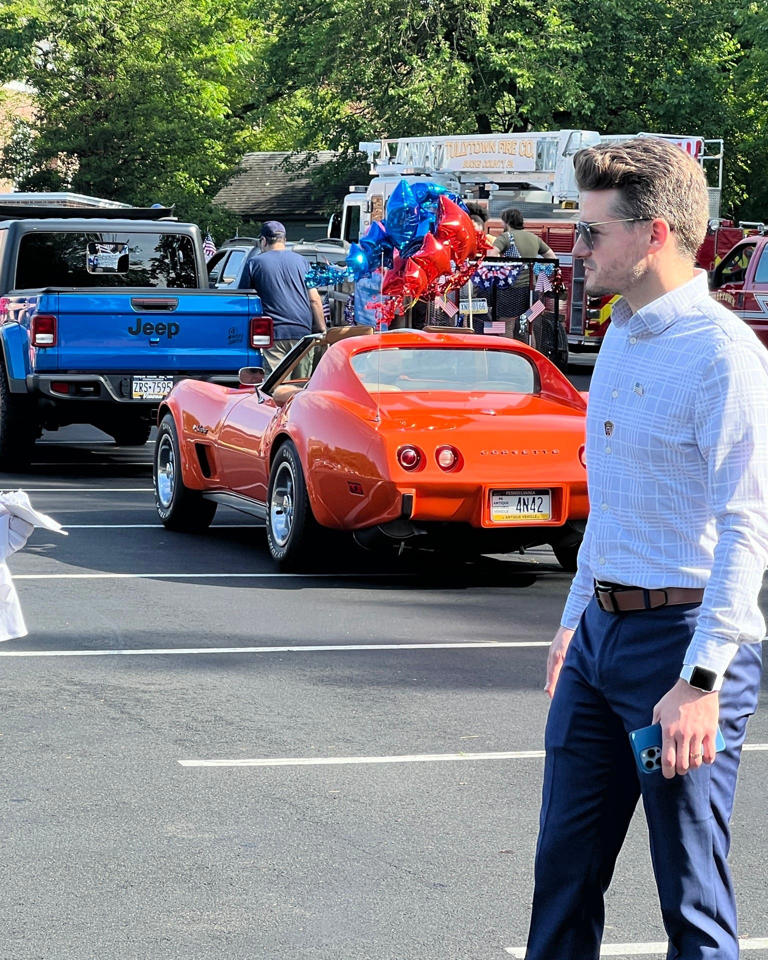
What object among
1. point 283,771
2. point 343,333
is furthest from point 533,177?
point 283,771

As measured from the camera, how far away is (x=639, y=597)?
3322 mm

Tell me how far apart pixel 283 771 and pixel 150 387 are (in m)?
8.93

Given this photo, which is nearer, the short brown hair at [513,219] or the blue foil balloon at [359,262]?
the blue foil balloon at [359,262]

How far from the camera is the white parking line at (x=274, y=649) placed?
26.0 ft

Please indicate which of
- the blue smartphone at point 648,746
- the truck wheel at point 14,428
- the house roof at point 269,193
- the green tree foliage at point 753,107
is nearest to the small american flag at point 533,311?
the truck wheel at point 14,428

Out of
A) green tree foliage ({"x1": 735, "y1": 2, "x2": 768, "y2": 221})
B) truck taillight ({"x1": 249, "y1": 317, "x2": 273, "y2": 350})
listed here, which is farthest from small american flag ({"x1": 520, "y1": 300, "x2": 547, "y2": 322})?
green tree foliage ({"x1": 735, "y1": 2, "x2": 768, "y2": 221})

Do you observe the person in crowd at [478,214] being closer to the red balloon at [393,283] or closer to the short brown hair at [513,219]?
the short brown hair at [513,219]

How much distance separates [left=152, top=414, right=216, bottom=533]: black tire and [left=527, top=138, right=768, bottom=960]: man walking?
28.0 feet

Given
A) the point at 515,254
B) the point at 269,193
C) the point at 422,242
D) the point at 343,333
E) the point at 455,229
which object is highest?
the point at 455,229

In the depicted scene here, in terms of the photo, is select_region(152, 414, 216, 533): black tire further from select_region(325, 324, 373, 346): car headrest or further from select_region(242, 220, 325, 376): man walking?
select_region(242, 220, 325, 376): man walking

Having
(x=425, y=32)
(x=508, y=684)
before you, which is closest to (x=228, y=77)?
(x=425, y=32)

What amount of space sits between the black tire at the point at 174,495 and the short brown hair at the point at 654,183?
8688 millimetres

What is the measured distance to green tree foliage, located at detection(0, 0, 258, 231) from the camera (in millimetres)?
45281

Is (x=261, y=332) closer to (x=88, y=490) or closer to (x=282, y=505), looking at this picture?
(x=88, y=490)
